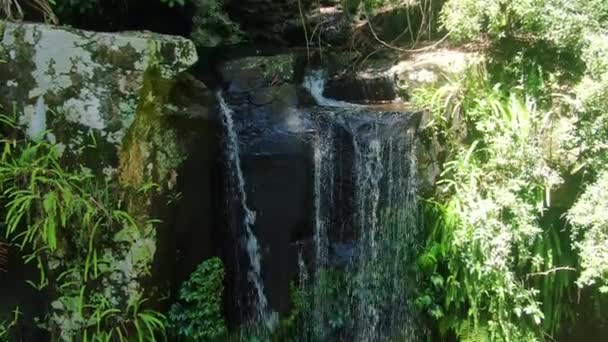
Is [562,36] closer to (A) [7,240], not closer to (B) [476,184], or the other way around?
(B) [476,184]

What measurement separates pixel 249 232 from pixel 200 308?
67cm

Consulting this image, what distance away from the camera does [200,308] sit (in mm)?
4504

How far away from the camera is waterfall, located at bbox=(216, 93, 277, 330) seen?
4738 millimetres

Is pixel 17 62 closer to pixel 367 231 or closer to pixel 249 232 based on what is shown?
pixel 249 232

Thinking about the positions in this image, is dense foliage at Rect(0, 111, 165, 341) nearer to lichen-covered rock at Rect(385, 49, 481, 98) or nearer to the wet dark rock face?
the wet dark rock face

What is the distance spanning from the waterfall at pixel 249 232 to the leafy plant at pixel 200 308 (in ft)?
0.96

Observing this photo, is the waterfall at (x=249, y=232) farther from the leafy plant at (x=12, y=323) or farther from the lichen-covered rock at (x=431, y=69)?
the leafy plant at (x=12, y=323)

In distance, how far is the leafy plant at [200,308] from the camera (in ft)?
14.7

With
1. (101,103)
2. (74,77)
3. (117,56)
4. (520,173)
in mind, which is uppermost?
(117,56)

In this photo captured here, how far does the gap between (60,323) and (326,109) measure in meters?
2.41

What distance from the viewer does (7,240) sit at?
4074 millimetres

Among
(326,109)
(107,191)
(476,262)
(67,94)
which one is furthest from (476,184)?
(67,94)

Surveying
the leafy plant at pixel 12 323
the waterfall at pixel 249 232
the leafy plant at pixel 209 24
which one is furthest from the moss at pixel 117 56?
the leafy plant at pixel 209 24

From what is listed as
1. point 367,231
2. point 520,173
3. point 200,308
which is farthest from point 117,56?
point 520,173
